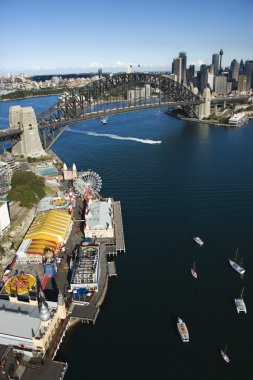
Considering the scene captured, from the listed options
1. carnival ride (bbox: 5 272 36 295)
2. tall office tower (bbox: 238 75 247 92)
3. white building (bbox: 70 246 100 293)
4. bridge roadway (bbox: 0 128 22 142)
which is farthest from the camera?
tall office tower (bbox: 238 75 247 92)

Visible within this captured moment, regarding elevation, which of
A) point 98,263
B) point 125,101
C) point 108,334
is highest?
point 125,101

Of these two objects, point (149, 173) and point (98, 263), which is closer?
point (98, 263)

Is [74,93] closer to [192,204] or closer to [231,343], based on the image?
[192,204]

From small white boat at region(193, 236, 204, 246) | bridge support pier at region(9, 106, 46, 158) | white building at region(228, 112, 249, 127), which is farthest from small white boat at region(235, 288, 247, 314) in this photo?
white building at region(228, 112, 249, 127)

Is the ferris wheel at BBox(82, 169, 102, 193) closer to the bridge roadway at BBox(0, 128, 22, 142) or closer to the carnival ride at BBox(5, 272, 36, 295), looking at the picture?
the bridge roadway at BBox(0, 128, 22, 142)

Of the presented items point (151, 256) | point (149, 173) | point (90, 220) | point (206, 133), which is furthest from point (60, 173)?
point (206, 133)

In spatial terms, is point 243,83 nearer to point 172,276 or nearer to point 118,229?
point 118,229
